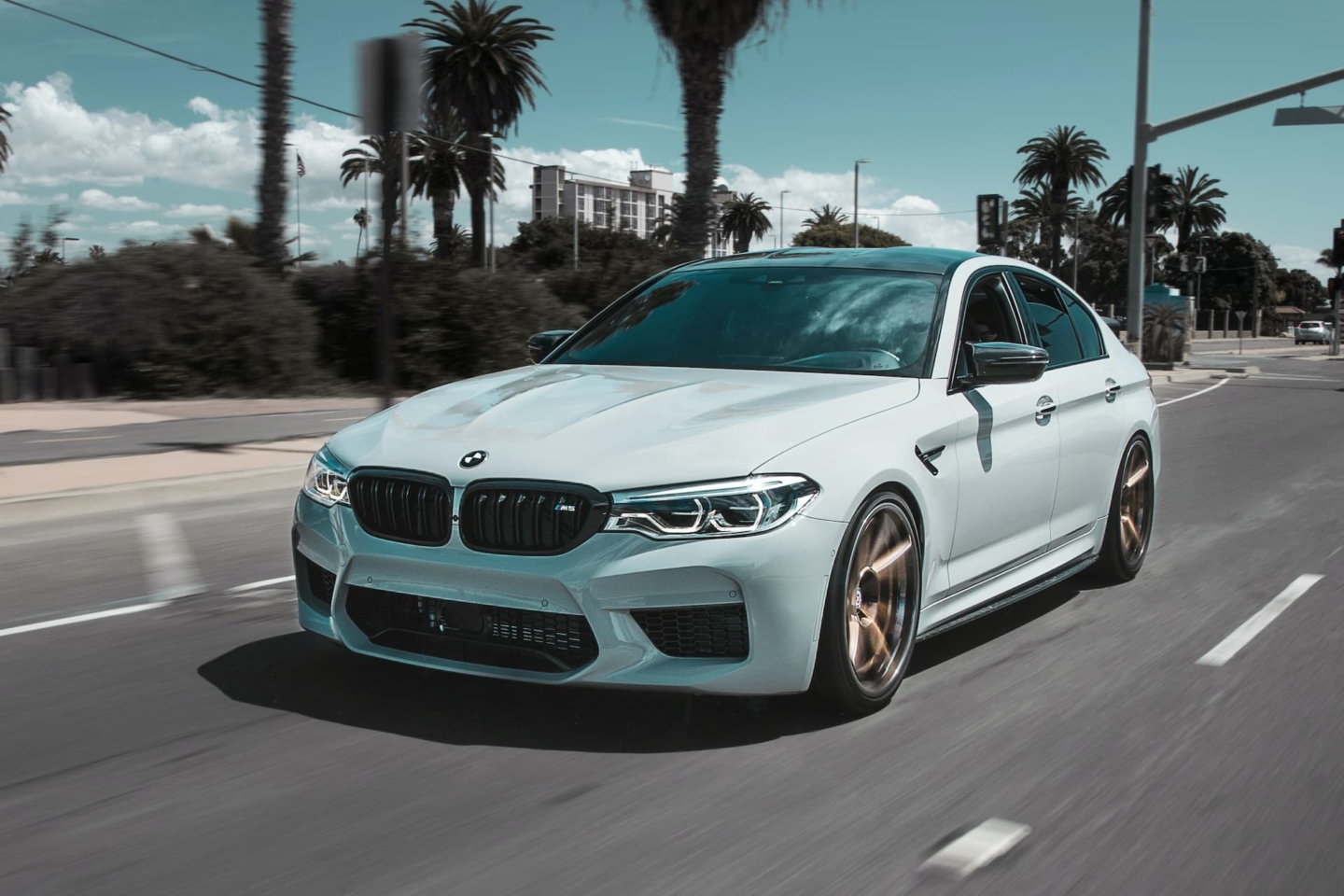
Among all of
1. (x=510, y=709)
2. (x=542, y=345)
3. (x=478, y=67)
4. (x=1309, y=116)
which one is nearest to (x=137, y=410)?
(x=542, y=345)

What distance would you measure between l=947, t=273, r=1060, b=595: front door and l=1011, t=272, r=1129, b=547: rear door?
6.8 inches

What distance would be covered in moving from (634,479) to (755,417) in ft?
1.83

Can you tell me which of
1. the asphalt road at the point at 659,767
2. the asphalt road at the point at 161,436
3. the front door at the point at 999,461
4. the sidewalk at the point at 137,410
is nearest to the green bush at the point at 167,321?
the sidewalk at the point at 137,410

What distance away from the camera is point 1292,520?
372 inches

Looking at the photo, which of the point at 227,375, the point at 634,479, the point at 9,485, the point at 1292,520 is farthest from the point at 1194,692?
the point at 227,375

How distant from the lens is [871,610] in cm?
468

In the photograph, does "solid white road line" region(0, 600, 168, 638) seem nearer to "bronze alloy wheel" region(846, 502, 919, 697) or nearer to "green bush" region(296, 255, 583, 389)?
"bronze alloy wheel" region(846, 502, 919, 697)

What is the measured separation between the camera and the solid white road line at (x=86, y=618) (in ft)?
19.8

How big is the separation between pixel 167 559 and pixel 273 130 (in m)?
13.4

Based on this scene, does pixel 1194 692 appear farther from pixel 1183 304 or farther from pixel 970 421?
pixel 1183 304

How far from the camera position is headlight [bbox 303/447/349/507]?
4.58m

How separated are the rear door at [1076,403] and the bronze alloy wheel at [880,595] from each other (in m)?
1.47

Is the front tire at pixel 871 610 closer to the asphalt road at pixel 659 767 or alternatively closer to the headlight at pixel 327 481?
the asphalt road at pixel 659 767

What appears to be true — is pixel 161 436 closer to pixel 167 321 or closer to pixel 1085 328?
pixel 167 321
